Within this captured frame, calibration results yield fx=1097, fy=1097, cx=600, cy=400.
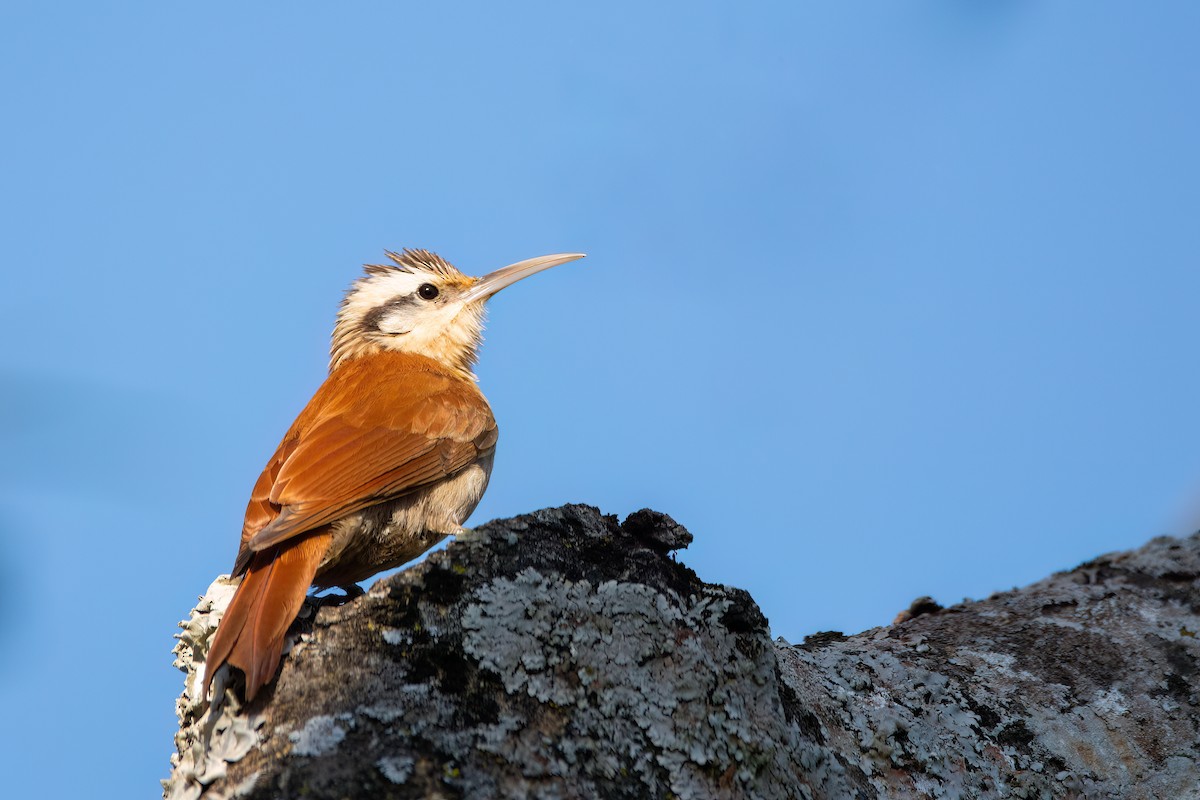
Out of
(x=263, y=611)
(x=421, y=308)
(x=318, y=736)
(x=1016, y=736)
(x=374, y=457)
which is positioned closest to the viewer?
(x=318, y=736)

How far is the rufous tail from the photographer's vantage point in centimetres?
266

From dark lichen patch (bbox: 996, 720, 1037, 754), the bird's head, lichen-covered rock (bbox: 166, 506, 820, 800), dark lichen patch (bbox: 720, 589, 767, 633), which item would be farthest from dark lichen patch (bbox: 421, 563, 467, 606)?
the bird's head

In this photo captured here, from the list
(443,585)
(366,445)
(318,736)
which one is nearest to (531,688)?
→ (443,585)

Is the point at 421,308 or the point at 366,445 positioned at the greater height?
the point at 421,308

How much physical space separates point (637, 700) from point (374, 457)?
81.4 inches

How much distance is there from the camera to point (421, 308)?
20.2 feet

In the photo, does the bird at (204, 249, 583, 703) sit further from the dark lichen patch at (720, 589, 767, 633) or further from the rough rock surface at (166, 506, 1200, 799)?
the dark lichen patch at (720, 589, 767, 633)

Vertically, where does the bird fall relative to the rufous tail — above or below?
above

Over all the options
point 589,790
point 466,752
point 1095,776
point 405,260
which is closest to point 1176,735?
point 1095,776

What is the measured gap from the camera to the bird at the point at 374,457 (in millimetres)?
3244

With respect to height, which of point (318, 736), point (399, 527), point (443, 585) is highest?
point (399, 527)

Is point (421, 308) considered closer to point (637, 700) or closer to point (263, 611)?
point (263, 611)

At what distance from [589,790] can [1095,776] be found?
1.59m

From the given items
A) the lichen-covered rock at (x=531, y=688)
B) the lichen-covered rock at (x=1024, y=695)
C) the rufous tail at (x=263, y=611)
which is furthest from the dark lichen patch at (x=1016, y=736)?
the rufous tail at (x=263, y=611)
